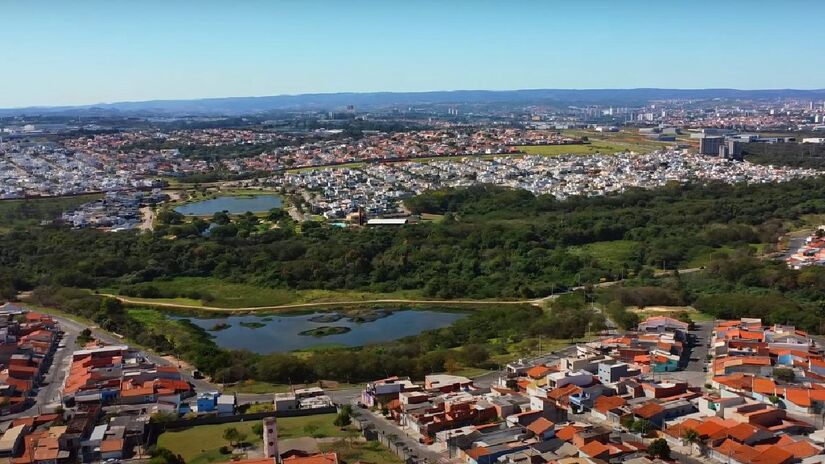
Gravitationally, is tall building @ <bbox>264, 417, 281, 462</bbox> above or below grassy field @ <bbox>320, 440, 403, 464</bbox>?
above

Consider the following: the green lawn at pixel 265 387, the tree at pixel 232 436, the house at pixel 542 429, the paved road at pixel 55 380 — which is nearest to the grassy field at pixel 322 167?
the paved road at pixel 55 380

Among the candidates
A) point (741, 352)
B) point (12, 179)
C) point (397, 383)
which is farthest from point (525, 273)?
point (12, 179)

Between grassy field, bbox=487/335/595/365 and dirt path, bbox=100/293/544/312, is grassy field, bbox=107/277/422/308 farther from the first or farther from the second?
grassy field, bbox=487/335/595/365

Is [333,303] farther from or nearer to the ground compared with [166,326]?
nearer to the ground

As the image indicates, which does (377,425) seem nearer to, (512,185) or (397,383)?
(397,383)

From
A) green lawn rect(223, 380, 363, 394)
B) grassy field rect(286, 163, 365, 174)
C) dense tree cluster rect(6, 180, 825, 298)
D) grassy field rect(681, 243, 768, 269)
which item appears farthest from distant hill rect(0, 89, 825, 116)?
green lawn rect(223, 380, 363, 394)

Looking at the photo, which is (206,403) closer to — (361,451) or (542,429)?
(361,451)

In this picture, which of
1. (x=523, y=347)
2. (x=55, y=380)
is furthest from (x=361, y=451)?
(x=55, y=380)

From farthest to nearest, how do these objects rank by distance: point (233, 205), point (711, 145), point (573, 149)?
point (573, 149) → point (711, 145) → point (233, 205)
